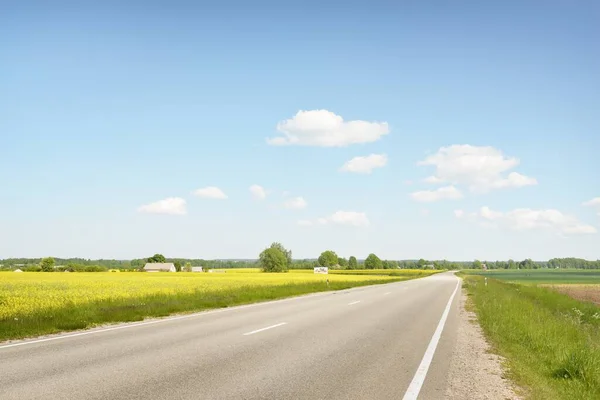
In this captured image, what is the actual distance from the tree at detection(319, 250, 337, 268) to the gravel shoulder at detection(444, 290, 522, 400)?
177 m

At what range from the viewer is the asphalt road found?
632 cm

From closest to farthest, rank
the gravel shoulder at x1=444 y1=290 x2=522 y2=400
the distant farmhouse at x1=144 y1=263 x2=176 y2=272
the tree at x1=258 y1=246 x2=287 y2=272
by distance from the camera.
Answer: the gravel shoulder at x1=444 y1=290 x2=522 y2=400 → the tree at x1=258 y1=246 x2=287 y2=272 → the distant farmhouse at x1=144 y1=263 x2=176 y2=272

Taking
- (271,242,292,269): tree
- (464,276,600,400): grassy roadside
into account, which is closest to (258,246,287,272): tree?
(271,242,292,269): tree

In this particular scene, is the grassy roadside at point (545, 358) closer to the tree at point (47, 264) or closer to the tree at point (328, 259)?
the tree at point (47, 264)

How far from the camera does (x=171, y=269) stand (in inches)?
5645

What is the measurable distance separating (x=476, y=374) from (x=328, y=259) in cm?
18225

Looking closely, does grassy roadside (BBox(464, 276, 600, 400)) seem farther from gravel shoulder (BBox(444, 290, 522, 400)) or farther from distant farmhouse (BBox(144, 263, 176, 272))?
distant farmhouse (BBox(144, 263, 176, 272))

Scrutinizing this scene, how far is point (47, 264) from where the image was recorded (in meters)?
107

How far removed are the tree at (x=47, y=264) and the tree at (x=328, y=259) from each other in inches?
4120

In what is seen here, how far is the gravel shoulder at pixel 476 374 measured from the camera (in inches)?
257

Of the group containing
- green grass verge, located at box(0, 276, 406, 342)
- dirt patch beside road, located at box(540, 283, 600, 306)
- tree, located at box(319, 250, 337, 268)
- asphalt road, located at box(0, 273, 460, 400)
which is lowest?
dirt patch beside road, located at box(540, 283, 600, 306)

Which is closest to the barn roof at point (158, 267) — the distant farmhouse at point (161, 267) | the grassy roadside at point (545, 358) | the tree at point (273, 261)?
the distant farmhouse at point (161, 267)

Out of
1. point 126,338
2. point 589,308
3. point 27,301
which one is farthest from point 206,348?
point 589,308

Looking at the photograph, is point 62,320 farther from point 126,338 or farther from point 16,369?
point 16,369
